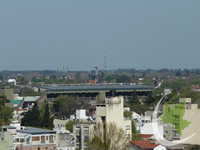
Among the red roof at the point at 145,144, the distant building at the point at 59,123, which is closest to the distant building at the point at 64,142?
the red roof at the point at 145,144

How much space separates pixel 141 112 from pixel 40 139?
5229 cm

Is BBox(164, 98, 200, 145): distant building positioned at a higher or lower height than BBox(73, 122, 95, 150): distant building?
higher

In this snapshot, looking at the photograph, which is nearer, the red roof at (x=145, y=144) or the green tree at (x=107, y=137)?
the green tree at (x=107, y=137)

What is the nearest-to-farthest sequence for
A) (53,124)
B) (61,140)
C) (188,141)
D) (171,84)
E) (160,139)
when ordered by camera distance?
(188,141) → (160,139) → (61,140) → (53,124) → (171,84)

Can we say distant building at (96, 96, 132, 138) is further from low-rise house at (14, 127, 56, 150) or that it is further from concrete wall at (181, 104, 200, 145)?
concrete wall at (181, 104, 200, 145)

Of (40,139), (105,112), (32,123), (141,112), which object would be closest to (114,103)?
(105,112)

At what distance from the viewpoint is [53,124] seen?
269ft

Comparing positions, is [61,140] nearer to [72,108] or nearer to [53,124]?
[53,124]

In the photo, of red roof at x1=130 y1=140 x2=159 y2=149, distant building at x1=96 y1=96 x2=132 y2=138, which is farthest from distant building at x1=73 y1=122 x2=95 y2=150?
red roof at x1=130 y1=140 x2=159 y2=149

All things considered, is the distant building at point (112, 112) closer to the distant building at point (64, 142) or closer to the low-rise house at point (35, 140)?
the distant building at point (64, 142)

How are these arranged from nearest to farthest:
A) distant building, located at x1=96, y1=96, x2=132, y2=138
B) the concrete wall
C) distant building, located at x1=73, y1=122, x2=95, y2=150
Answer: the concrete wall
distant building, located at x1=96, y1=96, x2=132, y2=138
distant building, located at x1=73, y1=122, x2=95, y2=150

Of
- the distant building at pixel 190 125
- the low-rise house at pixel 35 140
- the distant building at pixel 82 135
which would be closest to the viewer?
the distant building at pixel 190 125

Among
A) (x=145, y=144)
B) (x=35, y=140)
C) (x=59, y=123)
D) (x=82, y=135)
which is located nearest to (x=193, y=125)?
(x=145, y=144)

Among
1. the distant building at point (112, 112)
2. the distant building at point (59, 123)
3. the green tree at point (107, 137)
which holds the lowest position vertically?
the distant building at point (59, 123)
